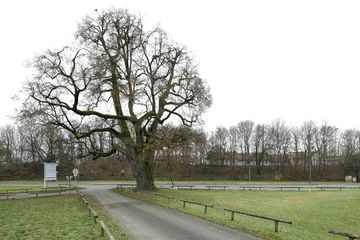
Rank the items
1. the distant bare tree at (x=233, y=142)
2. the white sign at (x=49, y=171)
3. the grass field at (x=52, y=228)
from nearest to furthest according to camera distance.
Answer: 1. the grass field at (x=52, y=228)
2. the white sign at (x=49, y=171)
3. the distant bare tree at (x=233, y=142)

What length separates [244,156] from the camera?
4045 inches

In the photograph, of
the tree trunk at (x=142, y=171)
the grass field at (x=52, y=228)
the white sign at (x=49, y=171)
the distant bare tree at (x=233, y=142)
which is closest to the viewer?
the grass field at (x=52, y=228)

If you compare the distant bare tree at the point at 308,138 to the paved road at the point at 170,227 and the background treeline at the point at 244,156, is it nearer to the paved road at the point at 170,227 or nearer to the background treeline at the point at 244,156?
the background treeline at the point at 244,156

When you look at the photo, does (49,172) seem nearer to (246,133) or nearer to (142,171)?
(142,171)

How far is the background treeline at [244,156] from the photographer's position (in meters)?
86.8

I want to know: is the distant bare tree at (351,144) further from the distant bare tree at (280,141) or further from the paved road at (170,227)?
the paved road at (170,227)

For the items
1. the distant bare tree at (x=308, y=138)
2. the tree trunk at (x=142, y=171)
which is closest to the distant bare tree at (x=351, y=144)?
the distant bare tree at (x=308, y=138)

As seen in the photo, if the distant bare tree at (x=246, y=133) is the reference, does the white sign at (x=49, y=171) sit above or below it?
below

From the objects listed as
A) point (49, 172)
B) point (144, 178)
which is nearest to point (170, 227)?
point (144, 178)

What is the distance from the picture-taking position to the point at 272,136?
98.8 m

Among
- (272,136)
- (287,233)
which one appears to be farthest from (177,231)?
(272,136)

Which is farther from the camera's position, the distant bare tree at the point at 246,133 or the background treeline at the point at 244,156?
the distant bare tree at the point at 246,133

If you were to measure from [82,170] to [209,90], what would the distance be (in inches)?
2289

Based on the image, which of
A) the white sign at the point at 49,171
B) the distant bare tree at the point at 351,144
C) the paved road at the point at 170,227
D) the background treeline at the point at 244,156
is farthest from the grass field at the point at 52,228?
the distant bare tree at the point at 351,144
